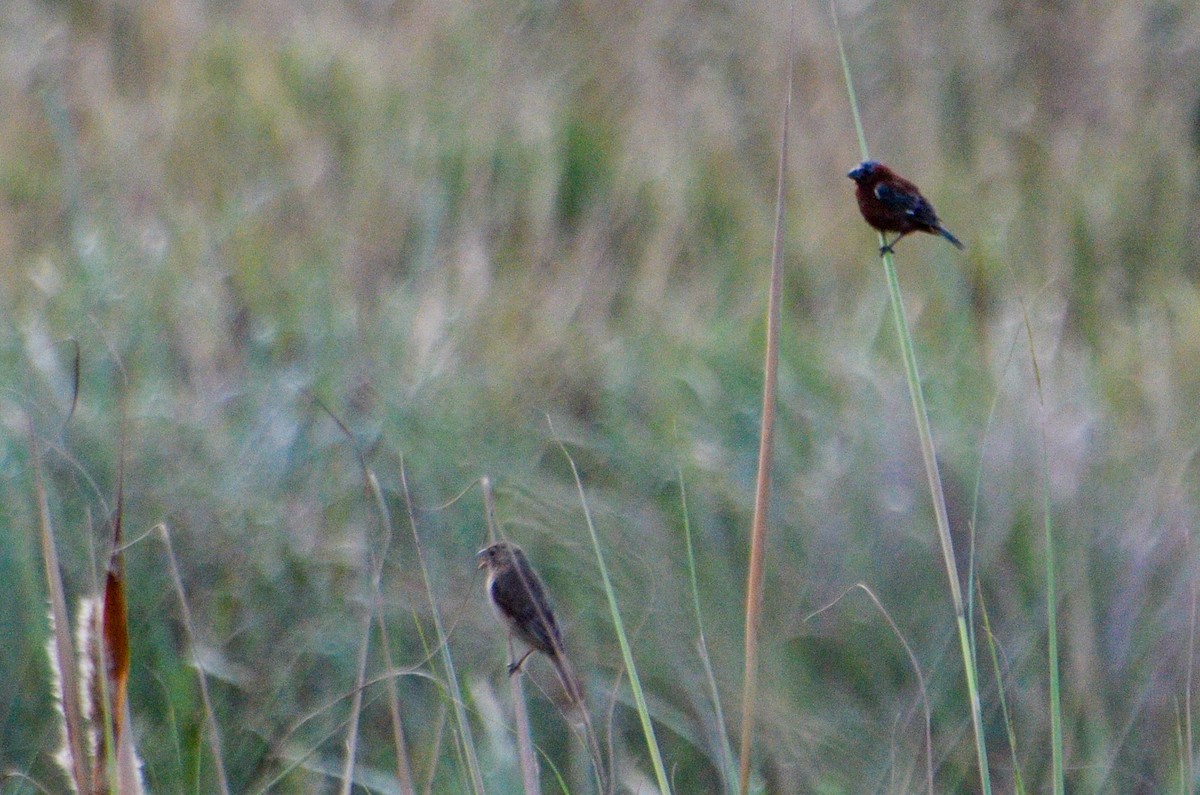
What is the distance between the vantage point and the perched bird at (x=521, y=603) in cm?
85

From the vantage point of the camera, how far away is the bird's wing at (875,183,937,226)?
1.03m

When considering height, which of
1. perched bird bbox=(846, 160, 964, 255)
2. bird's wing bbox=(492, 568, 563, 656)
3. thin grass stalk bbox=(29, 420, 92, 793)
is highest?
perched bird bbox=(846, 160, 964, 255)

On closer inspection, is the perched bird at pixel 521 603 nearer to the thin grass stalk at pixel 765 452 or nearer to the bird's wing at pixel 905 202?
the thin grass stalk at pixel 765 452

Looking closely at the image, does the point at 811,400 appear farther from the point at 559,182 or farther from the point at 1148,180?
the point at 1148,180

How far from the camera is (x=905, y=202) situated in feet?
3.40

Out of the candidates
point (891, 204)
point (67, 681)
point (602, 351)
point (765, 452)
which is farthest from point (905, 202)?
point (602, 351)

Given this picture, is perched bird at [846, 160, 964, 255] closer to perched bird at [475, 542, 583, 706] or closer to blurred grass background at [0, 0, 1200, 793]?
blurred grass background at [0, 0, 1200, 793]

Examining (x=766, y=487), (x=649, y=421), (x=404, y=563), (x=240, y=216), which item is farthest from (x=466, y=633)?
(x=240, y=216)

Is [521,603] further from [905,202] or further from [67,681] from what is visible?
[905,202]

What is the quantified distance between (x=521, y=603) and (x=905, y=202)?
429mm

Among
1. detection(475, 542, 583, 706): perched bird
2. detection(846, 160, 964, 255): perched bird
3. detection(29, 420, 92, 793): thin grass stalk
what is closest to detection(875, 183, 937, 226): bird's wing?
detection(846, 160, 964, 255): perched bird

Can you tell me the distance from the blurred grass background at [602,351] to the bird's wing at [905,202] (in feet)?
0.32

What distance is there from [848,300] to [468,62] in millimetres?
1662

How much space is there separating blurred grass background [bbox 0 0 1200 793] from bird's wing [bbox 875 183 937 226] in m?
0.10
